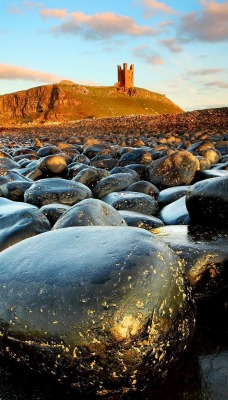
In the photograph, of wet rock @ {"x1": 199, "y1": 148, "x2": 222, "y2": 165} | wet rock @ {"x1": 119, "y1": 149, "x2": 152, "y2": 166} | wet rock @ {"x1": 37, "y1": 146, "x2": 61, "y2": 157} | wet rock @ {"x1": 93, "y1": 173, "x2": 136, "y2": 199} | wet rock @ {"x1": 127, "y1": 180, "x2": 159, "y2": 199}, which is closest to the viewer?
wet rock @ {"x1": 127, "y1": 180, "x2": 159, "y2": 199}

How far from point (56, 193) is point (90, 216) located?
1.60 meters

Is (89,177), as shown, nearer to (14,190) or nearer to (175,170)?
(14,190)

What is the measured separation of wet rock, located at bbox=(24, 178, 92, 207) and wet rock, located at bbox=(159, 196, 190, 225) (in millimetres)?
890

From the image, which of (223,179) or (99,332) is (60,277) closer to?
(99,332)

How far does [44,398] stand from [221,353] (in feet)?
2.18

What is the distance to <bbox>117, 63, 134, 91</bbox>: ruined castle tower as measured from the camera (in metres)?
96.6

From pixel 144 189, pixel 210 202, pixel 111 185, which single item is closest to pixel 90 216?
pixel 210 202

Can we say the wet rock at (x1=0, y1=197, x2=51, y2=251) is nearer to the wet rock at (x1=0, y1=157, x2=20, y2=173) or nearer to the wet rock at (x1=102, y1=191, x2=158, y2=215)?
the wet rock at (x1=102, y1=191, x2=158, y2=215)

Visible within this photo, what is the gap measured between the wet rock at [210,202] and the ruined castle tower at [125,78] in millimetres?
98623

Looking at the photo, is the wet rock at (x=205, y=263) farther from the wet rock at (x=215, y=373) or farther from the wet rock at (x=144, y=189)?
the wet rock at (x=144, y=189)

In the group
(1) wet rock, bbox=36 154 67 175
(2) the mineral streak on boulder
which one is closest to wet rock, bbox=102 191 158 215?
(2) the mineral streak on boulder

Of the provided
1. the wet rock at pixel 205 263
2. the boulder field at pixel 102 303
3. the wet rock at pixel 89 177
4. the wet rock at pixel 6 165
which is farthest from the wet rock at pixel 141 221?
the wet rock at pixel 6 165

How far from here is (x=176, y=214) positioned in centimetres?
294

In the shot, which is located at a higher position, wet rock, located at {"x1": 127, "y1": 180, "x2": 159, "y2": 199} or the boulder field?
the boulder field
